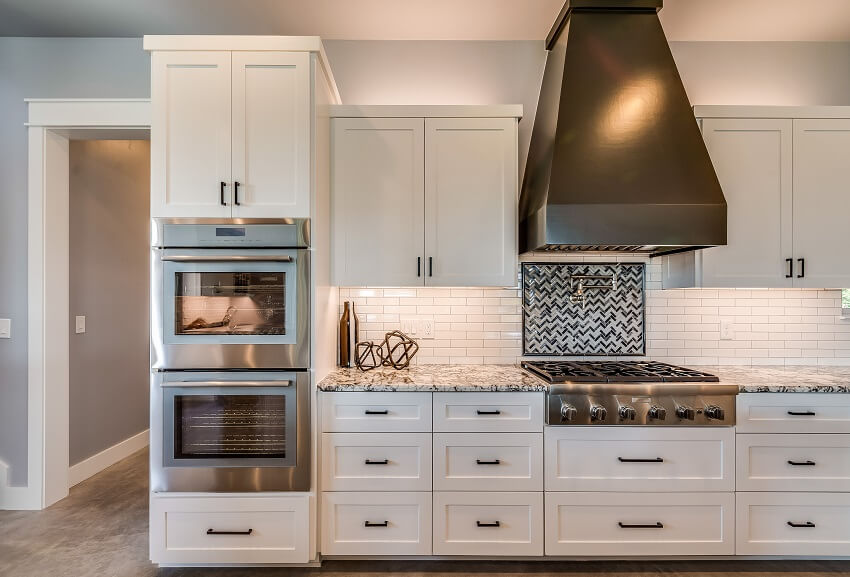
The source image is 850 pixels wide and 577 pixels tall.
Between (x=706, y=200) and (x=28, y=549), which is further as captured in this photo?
(x=28, y=549)

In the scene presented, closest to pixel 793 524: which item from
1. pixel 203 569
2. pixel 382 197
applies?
pixel 382 197

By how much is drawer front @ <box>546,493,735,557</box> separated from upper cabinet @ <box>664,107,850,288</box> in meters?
1.18

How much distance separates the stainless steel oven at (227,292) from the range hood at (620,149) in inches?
47.3

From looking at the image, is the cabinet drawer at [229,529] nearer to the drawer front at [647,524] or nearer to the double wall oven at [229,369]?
the double wall oven at [229,369]

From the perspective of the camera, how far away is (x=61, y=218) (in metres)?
2.95

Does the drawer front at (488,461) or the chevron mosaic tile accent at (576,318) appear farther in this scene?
the chevron mosaic tile accent at (576,318)

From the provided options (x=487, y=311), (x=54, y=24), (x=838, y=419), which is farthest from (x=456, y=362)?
(x=54, y=24)

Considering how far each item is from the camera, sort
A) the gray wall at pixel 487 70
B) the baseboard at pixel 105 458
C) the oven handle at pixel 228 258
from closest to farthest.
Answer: the oven handle at pixel 228 258 → the gray wall at pixel 487 70 → the baseboard at pixel 105 458

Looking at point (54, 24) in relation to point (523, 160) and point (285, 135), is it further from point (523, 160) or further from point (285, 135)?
point (523, 160)

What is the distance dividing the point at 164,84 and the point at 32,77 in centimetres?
139

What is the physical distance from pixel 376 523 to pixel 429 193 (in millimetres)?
1699

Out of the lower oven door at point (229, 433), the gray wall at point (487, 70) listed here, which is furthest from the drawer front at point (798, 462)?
the lower oven door at point (229, 433)

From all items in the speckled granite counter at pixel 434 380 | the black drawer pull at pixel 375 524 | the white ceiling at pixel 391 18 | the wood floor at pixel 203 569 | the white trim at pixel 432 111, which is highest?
the white ceiling at pixel 391 18

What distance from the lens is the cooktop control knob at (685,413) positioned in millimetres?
2193
